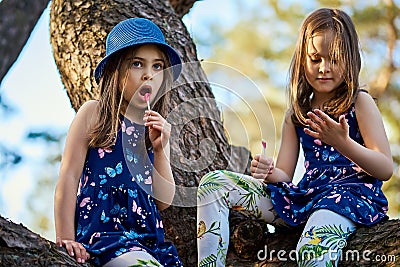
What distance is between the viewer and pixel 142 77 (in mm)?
2359

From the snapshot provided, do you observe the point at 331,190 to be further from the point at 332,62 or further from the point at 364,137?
the point at 332,62

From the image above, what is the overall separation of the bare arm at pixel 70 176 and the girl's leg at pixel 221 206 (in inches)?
16.6

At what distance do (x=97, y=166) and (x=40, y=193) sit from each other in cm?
628

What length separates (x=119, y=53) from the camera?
2391 millimetres

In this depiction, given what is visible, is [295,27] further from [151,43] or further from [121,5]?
→ [151,43]

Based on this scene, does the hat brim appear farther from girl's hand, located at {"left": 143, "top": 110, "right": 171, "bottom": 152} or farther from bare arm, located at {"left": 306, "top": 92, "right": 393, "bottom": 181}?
bare arm, located at {"left": 306, "top": 92, "right": 393, "bottom": 181}

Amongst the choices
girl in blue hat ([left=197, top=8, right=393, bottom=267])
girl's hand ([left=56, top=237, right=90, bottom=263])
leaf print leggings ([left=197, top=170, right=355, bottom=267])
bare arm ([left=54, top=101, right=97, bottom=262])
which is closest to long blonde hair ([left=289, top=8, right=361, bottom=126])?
girl in blue hat ([left=197, top=8, right=393, bottom=267])

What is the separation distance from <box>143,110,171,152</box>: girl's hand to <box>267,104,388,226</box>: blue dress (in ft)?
1.42

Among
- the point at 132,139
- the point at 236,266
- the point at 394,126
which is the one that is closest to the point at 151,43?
the point at 132,139

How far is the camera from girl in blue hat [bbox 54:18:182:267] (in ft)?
7.21

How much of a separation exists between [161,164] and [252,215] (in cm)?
37

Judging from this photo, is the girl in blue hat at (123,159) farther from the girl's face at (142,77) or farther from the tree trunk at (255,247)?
the tree trunk at (255,247)

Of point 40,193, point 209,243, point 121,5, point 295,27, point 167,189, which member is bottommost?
point 40,193

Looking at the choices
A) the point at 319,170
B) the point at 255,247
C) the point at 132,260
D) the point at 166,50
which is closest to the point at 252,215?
the point at 255,247
